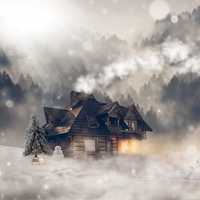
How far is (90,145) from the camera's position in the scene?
52125mm

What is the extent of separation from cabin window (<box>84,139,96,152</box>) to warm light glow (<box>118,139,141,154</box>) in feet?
16.7

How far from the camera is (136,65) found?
11906cm

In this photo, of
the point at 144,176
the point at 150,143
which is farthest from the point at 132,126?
the point at 150,143

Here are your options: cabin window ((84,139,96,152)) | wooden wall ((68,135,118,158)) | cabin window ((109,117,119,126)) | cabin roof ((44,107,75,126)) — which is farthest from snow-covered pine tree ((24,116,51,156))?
cabin window ((109,117,119,126))

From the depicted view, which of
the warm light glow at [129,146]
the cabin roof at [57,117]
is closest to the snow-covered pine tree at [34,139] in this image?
the cabin roof at [57,117]

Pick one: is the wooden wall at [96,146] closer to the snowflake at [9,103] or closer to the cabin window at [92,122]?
the cabin window at [92,122]

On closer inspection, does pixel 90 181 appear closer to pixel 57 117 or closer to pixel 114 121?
pixel 57 117

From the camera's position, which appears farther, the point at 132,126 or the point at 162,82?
the point at 162,82

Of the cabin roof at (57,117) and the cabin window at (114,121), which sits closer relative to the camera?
the cabin roof at (57,117)

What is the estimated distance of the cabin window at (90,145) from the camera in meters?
51.6

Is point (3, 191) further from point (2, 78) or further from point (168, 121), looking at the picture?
point (168, 121)

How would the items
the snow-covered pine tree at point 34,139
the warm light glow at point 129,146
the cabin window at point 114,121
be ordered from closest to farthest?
the snow-covered pine tree at point 34,139 → the cabin window at point 114,121 → the warm light glow at point 129,146

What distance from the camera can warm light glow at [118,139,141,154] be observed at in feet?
184

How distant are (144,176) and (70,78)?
70144 millimetres
